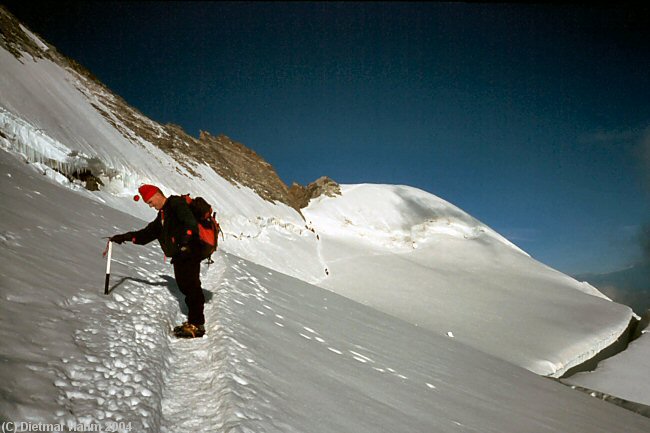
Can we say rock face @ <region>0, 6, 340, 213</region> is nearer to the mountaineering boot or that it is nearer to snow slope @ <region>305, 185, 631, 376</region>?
snow slope @ <region>305, 185, 631, 376</region>

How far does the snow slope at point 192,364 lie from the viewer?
2314 millimetres

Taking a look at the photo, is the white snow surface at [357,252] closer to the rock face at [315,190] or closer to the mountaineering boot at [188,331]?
the mountaineering boot at [188,331]

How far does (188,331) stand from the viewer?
395 centimetres

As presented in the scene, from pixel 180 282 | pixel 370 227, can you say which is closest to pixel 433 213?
pixel 370 227

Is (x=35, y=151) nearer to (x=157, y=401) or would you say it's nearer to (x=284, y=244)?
(x=157, y=401)

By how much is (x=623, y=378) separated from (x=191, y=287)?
15.2 meters

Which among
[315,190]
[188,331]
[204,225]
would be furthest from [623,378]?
[315,190]

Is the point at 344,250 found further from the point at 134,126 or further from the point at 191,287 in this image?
the point at 191,287

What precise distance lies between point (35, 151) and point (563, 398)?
1525cm

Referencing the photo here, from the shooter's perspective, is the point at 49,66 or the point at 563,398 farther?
the point at 49,66

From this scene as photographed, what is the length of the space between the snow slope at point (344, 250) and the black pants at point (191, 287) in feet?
4.33

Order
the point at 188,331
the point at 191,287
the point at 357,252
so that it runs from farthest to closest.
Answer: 1. the point at 357,252
2. the point at 191,287
3. the point at 188,331

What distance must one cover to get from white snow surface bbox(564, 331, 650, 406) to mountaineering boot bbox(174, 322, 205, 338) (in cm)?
1209

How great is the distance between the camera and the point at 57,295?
3232 millimetres
